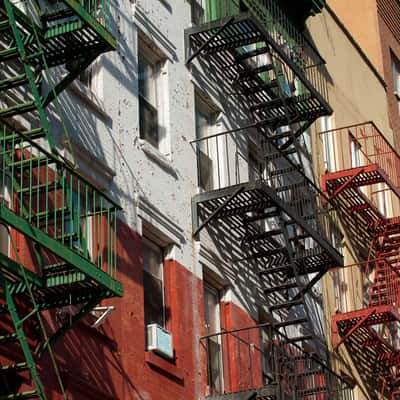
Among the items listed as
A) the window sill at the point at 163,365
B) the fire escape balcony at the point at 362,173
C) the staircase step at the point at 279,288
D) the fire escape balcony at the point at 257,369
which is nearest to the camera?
the window sill at the point at 163,365

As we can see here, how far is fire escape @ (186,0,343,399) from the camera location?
22.6m

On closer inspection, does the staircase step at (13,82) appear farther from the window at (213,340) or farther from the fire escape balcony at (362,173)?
the fire escape balcony at (362,173)

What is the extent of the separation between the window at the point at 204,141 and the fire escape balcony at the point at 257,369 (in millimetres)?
2779

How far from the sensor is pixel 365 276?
3061 cm

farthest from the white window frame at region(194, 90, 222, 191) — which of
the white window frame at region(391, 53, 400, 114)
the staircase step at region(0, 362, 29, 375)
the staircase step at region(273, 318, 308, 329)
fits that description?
the white window frame at region(391, 53, 400, 114)

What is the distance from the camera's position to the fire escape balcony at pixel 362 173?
29.7m

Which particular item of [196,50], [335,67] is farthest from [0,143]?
[335,67]

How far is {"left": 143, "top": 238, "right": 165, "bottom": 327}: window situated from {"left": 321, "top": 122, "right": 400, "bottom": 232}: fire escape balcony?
31.4 feet

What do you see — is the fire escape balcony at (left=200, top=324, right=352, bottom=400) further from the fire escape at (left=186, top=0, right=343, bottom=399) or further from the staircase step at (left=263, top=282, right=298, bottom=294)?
the staircase step at (left=263, top=282, right=298, bottom=294)

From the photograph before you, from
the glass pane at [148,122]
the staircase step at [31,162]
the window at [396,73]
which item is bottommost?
the staircase step at [31,162]

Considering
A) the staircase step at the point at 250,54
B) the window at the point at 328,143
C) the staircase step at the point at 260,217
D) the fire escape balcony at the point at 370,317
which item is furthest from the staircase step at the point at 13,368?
the window at the point at 328,143

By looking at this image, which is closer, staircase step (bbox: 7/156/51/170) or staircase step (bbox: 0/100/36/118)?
staircase step (bbox: 7/156/51/170)

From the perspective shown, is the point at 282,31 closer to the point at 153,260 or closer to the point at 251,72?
the point at 251,72

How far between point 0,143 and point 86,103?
3.52 m
